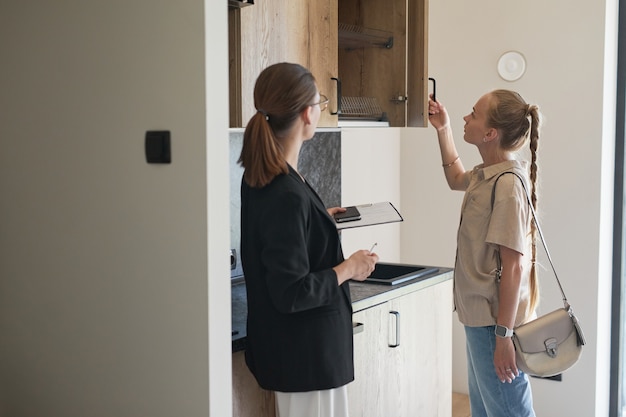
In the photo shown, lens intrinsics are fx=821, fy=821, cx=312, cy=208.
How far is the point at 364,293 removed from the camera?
275cm

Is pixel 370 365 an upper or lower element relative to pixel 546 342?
lower

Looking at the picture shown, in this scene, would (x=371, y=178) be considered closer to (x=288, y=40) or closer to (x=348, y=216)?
(x=348, y=216)

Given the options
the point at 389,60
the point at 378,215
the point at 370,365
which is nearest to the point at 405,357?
the point at 370,365

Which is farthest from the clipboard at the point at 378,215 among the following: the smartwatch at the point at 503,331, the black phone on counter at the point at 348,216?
the smartwatch at the point at 503,331

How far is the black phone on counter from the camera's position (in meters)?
2.67

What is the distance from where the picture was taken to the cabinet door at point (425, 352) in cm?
296

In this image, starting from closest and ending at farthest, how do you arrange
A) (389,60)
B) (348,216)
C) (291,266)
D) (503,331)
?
(291,266) → (503,331) → (348,216) → (389,60)

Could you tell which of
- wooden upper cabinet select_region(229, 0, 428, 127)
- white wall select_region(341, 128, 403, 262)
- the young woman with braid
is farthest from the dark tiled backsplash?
the young woman with braid

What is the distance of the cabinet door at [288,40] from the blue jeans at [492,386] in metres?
0.85

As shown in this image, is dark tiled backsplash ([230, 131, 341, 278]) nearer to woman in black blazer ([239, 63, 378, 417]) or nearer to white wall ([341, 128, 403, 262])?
white wall ([341, 128, 403, 262])

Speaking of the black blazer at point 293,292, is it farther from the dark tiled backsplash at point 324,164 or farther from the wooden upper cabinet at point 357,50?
the dark tiled backsplash at point 324,164

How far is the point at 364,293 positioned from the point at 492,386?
506 millimetres

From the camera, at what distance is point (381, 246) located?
167 inches

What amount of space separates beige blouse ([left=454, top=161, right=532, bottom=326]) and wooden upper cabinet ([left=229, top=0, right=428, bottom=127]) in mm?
534
